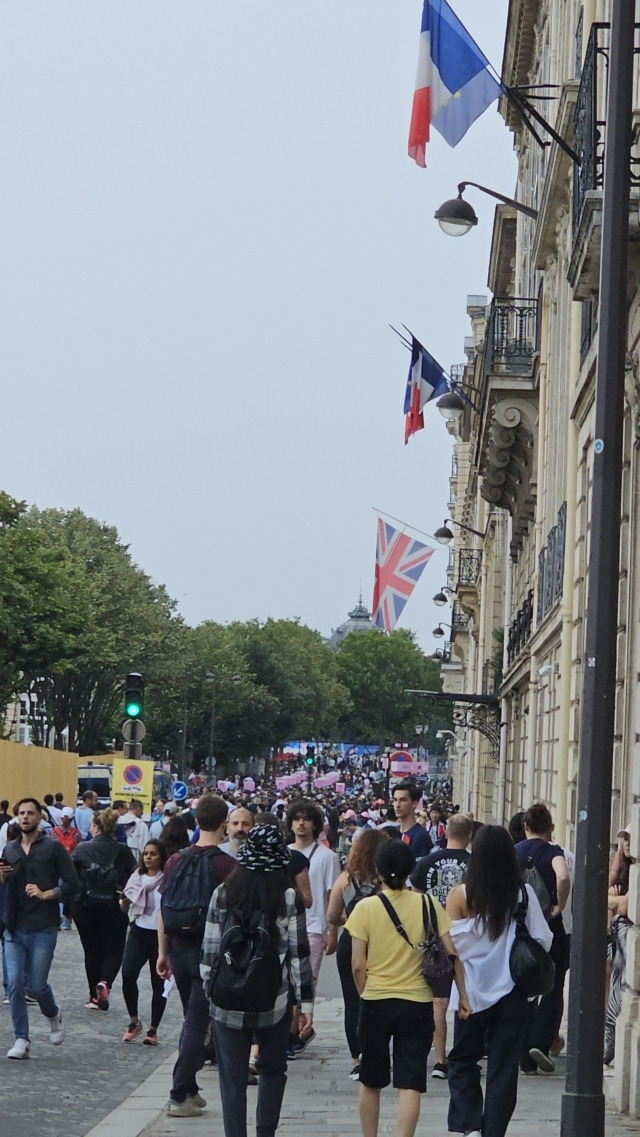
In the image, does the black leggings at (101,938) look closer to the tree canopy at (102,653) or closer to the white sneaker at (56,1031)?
the white sneaker at (56,1031)

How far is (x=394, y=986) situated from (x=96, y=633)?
63.3 metres

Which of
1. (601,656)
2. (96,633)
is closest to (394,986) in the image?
(601,656)

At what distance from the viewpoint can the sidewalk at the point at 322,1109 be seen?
367 inches

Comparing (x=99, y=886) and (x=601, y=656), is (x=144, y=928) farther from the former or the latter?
(x=601, y=656)

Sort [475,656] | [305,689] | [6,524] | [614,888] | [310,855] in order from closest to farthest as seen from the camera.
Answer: [614,888] < [310,855] < [475,656] < [6,524] < [305,689]

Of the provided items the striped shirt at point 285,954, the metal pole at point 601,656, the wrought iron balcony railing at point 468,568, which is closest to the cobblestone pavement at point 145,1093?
the striped shirt at point 285,954

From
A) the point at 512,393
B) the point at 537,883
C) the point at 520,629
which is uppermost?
the point at 512,393

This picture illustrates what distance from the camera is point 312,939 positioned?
12477 mm

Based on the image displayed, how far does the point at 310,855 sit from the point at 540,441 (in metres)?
12.3

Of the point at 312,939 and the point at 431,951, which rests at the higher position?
the point at 431,951

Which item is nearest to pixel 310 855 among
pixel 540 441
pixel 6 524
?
pixel 540 441

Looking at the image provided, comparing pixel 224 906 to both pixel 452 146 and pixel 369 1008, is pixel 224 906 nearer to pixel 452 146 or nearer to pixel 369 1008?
pixel 369 1008

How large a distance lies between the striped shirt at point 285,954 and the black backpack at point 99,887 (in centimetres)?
663

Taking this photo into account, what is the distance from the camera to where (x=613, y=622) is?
786cm
